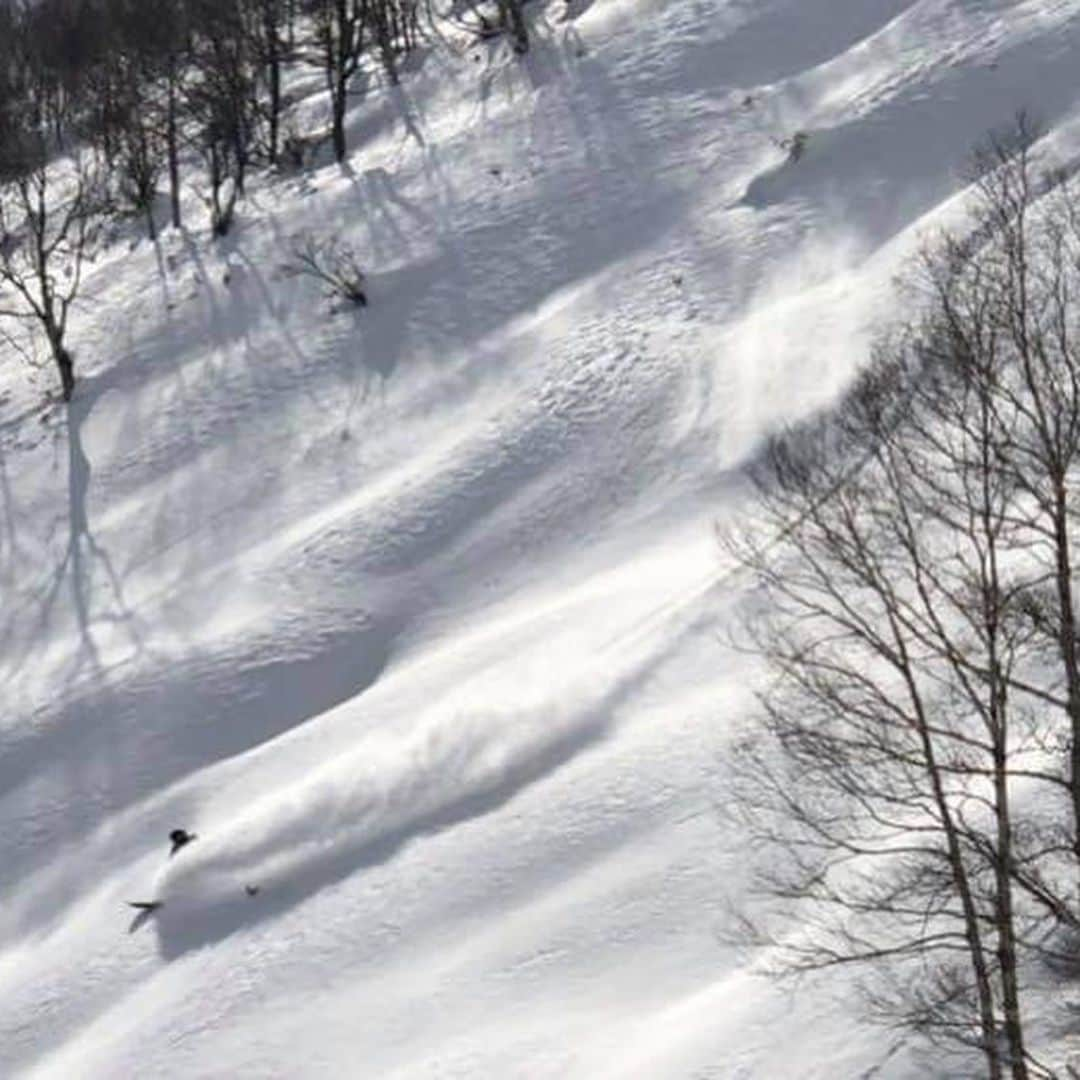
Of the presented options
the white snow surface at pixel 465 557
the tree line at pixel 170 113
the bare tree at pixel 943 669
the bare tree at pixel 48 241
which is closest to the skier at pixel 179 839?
the white snow surface at pixel 465 557

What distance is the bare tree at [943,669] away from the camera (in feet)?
40.9

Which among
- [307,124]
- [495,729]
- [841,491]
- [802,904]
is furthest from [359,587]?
[307,124]

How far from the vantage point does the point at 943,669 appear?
2023 centimetres

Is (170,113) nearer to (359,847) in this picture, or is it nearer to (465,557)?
(465,557)

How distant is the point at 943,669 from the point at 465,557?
885cm

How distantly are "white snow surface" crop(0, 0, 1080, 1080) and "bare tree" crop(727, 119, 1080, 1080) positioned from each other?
107 cm

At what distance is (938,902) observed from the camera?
18078mm

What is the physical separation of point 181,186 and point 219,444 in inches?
608

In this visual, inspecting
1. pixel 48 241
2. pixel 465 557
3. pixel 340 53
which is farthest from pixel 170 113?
pixel 465 557

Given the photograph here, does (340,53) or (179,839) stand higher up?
(340,53)

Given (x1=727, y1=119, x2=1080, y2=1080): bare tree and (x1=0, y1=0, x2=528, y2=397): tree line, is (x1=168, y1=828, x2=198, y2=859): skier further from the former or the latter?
(x1=0, y1=0, x2=528, y2=397): tree line

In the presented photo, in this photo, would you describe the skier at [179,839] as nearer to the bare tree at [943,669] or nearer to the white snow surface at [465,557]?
the white snow surface at [465,557]

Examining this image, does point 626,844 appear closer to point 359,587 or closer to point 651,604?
point 651,604

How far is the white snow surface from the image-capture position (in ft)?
64.8
